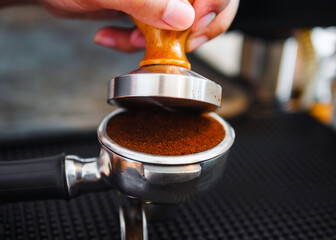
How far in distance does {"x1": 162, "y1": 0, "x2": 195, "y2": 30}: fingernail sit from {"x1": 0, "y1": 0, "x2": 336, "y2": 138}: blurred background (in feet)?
1.27

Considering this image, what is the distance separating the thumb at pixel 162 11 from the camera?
0.29m

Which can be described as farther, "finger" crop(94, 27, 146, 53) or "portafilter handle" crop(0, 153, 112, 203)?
"finger" crop(94, 27, 146, 53)

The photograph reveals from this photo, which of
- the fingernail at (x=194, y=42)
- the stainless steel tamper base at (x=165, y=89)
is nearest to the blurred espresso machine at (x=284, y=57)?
the fingernail at (x=194, y=42)

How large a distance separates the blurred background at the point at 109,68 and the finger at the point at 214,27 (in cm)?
26

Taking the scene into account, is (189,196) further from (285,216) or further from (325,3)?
(325,3)

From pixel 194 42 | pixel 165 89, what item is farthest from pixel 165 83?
pixel 194 42

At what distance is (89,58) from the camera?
1.13 m

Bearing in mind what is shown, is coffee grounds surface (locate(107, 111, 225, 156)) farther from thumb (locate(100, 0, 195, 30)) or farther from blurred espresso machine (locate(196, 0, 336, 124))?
blurred espresso machine (locate(196, 0, 336, 124))

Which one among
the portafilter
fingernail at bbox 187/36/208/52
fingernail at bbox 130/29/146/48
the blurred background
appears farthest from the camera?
the blurred background

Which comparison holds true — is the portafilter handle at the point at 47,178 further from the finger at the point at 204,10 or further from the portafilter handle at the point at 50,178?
the finger at the point at 204,10

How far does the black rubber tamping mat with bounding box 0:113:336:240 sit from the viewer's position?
42 centimetres

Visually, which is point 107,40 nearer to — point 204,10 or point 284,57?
point 204,10

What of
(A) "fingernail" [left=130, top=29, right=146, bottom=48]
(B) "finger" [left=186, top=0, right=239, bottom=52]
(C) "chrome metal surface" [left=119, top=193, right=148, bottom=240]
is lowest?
(C) "chrome metal surface" [left=119, top=193, right=148, bottom=240]

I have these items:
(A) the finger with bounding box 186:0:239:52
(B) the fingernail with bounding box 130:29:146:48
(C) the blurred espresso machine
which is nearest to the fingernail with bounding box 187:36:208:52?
(A) the finger with bounding box 186:0:239:52
